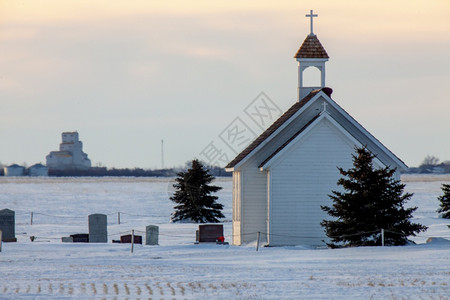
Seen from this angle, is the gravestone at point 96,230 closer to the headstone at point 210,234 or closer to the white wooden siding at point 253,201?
the headstone at point 210,234

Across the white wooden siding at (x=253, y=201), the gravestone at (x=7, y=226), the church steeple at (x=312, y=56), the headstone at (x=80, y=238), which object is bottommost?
the headstone at (x=80, y=238)

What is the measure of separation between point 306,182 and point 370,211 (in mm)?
3986

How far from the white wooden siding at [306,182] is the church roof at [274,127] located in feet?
6.68

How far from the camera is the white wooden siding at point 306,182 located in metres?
32.1

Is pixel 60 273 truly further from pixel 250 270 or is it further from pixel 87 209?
pixel 87 209

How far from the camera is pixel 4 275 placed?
861 inches

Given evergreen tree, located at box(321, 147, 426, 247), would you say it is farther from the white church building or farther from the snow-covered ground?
the white church building

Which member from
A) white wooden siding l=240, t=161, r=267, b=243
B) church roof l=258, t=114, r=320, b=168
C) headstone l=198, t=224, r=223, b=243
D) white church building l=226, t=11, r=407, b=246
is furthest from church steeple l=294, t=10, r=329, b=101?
headstone l=198, t=224, r=223, b=243

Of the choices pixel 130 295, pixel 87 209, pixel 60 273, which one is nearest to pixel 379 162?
pixel 60 273

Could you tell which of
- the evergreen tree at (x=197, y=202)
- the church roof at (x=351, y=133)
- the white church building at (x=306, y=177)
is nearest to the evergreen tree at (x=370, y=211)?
the white church building at (x=306, y=177)

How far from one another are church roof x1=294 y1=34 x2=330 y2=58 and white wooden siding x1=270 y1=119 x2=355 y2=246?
4.02 metres

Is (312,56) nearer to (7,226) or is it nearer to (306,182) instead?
(306,182)

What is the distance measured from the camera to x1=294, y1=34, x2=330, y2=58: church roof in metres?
35.0

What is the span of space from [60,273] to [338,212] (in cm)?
1091
